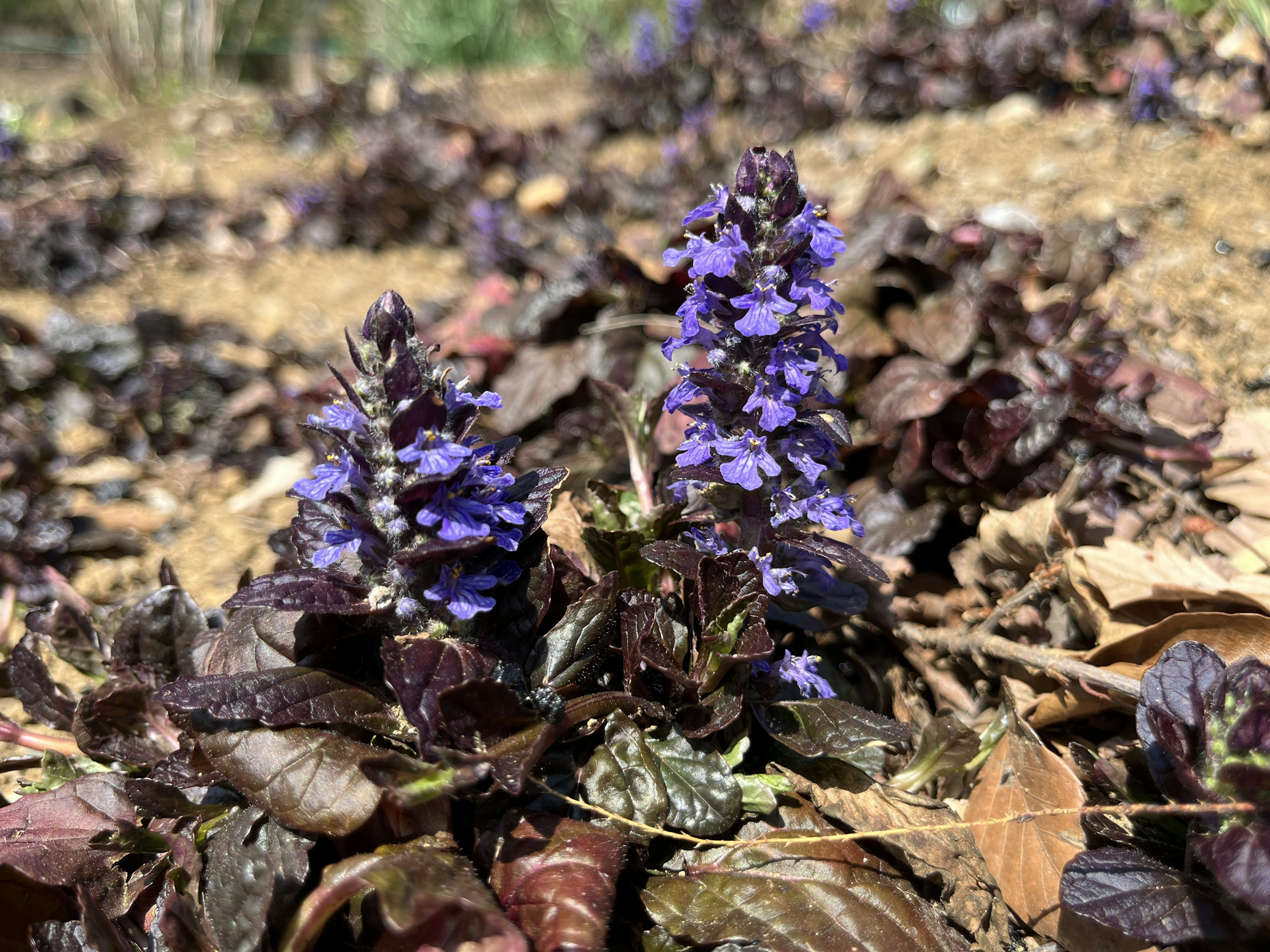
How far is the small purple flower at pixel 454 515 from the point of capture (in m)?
1.57

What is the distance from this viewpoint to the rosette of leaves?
4.92 ft

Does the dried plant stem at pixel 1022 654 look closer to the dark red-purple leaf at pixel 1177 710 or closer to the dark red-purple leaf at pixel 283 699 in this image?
the dark red-purple leaf at pixel 1177 710

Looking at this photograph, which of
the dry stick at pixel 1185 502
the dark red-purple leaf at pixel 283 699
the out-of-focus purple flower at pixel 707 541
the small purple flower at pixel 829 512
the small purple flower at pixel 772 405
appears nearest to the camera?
the dark red-purple leaf at pixel 283 699

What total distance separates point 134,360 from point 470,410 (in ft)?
11.0

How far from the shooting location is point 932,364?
2879 mm

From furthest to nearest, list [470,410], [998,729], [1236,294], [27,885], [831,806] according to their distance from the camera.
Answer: [1236,294] < [998,729] < [831,806] < [27,885] < [470,410]

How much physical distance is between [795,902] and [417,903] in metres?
0.75

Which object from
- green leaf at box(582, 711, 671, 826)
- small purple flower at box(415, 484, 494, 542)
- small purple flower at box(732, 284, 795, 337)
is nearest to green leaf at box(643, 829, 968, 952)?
green leaf at box(582, 711, 671, 826)

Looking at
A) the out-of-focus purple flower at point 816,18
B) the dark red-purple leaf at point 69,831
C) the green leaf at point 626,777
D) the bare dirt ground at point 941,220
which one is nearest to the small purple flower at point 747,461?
the green leaf at point 626,777

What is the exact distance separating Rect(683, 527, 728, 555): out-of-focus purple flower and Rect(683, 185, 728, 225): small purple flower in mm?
688

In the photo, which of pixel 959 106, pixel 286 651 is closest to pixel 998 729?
pixel 286 651

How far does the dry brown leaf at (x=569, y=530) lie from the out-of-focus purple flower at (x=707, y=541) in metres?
0.30

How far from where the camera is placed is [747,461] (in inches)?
Result: 68.5

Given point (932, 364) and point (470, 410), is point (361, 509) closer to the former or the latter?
point (470, 410)
